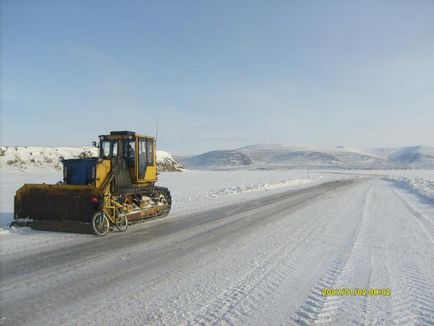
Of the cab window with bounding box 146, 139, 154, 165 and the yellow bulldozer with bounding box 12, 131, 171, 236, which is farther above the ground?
the cab window with bounding box 146, 139, 154, 165

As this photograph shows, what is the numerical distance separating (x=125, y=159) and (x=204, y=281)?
25.5 ft

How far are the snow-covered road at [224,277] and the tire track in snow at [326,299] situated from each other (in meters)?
0.01

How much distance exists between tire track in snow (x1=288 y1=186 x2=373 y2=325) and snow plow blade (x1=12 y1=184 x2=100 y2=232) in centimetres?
659

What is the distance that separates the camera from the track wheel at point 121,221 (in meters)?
11.7

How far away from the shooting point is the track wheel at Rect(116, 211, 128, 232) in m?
11.7

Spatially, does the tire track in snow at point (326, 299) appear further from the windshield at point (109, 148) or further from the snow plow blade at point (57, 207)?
the windshield at point (109, 148)

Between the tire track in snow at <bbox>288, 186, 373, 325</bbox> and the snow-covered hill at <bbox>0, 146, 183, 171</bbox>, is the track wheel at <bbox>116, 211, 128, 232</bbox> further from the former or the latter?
the snow-covered hill at <bbox>0, 146, 183, 171</bbox>

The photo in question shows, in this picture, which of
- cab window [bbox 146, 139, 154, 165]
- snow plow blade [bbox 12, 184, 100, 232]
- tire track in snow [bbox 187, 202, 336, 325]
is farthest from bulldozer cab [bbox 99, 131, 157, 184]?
tire track in snow [bbox 187, 202, 336, 325]

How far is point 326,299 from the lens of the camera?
581 centimetres

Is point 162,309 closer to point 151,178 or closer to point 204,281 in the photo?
point 204,281

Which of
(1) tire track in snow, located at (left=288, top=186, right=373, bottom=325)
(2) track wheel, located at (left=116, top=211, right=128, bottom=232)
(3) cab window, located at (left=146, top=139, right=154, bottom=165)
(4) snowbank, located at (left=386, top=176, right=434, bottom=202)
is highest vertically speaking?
(3) cab window, located at (left=146, top=139, right=154, bottom=165)

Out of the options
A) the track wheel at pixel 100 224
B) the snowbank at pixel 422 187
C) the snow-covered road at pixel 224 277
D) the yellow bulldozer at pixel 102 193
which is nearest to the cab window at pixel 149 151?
the yellow bulldozer at pixel 102 193

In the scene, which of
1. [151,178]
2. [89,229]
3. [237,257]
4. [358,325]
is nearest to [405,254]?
[237,257]
